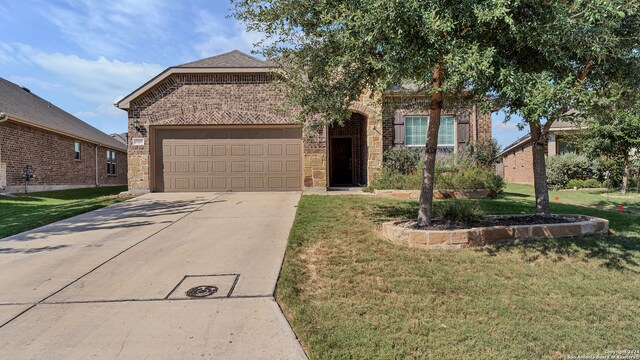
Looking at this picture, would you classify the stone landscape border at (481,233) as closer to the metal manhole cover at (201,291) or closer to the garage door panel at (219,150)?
the metal manhole cover at (201,291)

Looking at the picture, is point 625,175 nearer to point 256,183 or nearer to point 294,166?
point 294,166

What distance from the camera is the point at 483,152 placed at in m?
14.6

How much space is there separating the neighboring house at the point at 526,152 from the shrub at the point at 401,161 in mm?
7513

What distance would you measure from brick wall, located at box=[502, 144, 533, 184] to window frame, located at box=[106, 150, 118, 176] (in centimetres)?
2817

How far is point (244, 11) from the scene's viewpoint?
6.34m

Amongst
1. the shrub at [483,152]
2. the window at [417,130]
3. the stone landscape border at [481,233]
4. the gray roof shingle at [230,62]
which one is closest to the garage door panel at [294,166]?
the gray roof shingle at [230,62]

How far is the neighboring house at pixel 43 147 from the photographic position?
15.2 meters

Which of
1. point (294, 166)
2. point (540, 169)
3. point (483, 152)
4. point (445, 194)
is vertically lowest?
point (445, 194)

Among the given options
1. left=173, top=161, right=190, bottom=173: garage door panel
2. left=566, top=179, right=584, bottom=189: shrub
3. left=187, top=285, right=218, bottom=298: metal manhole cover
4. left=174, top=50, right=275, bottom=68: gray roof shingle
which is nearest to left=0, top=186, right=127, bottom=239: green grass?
left=173, top=161, right=190, bottom=173: garage door panel

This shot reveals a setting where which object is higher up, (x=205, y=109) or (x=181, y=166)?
(x=205, y=109)

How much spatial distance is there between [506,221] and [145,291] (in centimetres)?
639

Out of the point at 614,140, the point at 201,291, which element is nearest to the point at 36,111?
the point at 201,291

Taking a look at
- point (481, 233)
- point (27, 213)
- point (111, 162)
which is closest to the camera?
point (481, 233)

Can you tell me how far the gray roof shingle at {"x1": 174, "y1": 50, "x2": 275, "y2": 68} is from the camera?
13.6 m
